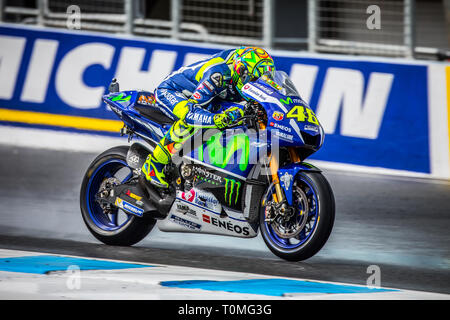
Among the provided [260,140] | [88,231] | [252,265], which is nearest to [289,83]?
[260,140]

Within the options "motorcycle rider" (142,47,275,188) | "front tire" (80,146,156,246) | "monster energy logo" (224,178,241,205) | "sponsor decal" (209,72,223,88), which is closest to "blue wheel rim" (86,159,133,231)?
"front tire" (80,146,156,246)

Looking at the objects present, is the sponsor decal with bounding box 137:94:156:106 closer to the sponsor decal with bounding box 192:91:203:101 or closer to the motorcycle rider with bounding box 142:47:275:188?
the motorcycle rider with bounding box 142:47:275:188

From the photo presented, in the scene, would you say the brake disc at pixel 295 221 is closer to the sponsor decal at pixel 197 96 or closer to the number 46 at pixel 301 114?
the number 46 at pixel 301 114

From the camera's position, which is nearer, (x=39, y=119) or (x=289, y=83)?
(x=289, y=83)

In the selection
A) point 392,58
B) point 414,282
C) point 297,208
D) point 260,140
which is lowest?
point 414,282

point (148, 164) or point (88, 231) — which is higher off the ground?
point (148, 164)

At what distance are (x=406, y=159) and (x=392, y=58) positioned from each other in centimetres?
126

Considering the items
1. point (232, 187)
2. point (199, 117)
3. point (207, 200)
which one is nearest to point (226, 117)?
point (199, 117)

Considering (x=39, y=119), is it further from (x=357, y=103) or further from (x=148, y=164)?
(x=148, y=164)

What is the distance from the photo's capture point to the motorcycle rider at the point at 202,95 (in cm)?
736

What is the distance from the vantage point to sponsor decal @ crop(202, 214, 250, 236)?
734 centimetres

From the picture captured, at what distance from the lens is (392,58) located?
38.1 feet

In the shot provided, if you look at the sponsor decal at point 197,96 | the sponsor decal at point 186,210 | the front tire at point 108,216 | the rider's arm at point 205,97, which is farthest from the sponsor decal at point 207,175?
the front tire at point 108,216

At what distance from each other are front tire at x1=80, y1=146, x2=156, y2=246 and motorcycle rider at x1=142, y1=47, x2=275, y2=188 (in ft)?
1.25
